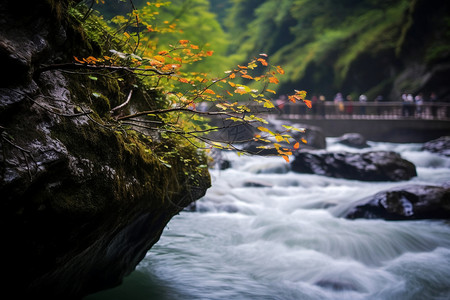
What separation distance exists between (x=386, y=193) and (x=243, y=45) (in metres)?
31.2

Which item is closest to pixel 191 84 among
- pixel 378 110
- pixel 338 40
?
pixel 378 110

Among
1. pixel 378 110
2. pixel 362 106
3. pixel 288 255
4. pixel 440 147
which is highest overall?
pixel 362 106

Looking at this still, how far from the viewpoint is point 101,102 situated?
264 cm

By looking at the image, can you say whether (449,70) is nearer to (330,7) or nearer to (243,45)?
(330,7)

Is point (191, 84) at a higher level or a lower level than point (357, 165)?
lower

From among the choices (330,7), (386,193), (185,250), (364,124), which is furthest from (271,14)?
(185,250)

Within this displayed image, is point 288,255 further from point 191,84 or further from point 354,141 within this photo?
point 354,141

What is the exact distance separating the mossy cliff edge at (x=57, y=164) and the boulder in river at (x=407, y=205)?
19.4 feet

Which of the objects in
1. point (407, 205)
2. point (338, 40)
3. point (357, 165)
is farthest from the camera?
point (338, 40)

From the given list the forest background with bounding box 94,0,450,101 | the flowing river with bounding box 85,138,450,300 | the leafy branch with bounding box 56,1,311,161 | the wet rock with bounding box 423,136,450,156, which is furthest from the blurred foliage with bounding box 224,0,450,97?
the leafy branch with bounding box 56,1,311,161

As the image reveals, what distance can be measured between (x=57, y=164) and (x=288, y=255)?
465cm

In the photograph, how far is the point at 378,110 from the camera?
74.1ft

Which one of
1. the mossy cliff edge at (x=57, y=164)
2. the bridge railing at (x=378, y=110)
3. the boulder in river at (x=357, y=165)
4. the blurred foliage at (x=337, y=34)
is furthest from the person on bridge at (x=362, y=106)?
the mossy cliff edge at (x=57, y=164)

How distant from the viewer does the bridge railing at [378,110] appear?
1897 centimetres
